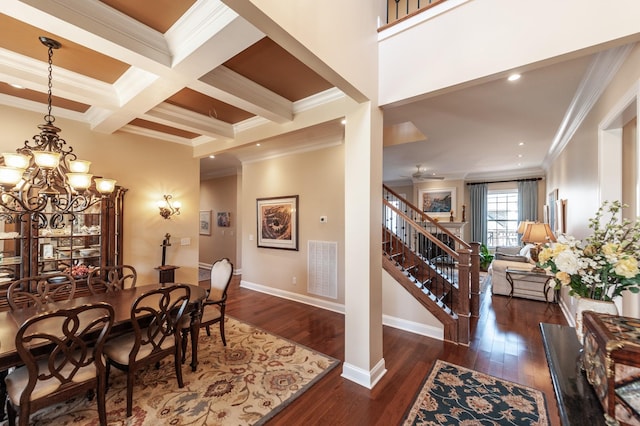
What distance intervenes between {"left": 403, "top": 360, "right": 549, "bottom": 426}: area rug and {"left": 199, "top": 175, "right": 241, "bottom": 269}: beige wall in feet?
19.1

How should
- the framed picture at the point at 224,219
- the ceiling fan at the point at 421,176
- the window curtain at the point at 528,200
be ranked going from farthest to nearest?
1. the window curtain at the point at 528,200
2. the framed picture at the point at 224,219
3. the ceiling fan at the point at 421,176

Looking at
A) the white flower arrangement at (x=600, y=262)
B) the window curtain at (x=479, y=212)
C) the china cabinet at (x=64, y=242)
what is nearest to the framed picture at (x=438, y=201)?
the window curtain at (x=479, y=212)

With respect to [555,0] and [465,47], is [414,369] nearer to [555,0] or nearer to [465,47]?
[465,47]

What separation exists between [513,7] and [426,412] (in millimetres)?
3157

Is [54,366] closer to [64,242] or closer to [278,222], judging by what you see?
[64,242]

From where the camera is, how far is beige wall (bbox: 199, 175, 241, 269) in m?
7.27

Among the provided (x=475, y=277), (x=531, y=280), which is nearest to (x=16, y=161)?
(x=475, y=277)

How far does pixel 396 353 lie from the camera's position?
3074mm

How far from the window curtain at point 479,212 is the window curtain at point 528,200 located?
0.89m

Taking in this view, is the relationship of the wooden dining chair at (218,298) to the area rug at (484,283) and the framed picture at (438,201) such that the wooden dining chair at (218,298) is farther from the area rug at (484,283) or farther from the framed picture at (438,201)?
the framed picture at (438,201)

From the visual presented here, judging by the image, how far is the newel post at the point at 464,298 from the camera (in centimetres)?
327

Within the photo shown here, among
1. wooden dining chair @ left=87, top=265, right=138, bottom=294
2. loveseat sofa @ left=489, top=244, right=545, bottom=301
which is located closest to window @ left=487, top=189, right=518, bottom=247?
loveseat sofa @ left=489, top=244, right=545, bottom=301

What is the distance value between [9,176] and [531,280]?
7188 mm

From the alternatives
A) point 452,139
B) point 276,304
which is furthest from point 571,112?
point 276,304
